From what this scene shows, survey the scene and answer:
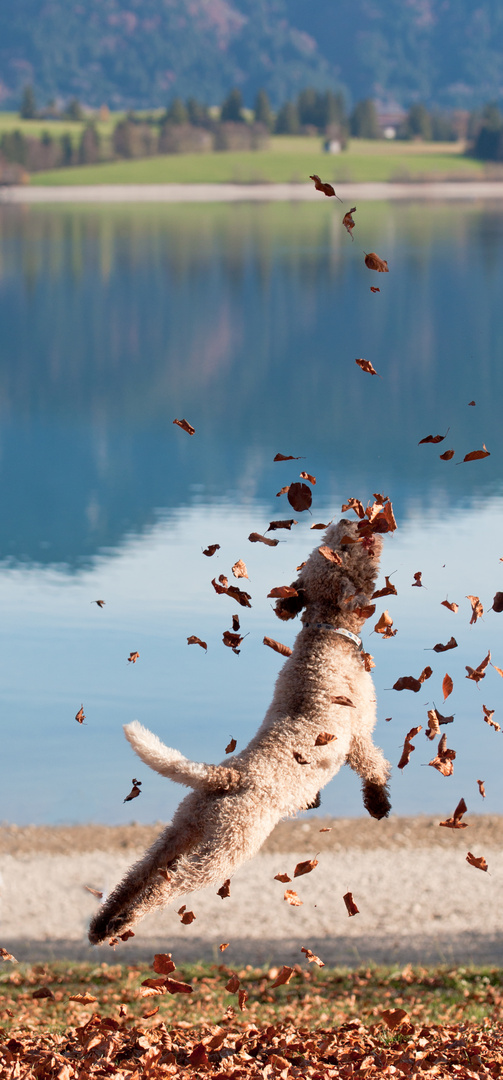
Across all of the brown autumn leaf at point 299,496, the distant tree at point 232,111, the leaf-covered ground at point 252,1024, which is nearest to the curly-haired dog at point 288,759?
the brown autumn leaf at point 299,496

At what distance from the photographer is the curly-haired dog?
4.30 m

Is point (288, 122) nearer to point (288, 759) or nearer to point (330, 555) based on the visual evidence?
point (330, 555)

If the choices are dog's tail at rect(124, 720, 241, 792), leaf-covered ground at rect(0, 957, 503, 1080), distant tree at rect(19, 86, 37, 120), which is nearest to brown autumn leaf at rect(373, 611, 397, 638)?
dog's tail at rect(124, 720, 241, 792)

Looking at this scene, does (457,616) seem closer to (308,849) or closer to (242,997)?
(308,849)

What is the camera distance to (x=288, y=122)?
16938 cm

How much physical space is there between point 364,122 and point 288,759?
178429mm

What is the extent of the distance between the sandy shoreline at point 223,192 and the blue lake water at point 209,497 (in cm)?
5738

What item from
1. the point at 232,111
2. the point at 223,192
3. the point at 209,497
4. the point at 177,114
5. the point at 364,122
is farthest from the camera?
the point at 364,122

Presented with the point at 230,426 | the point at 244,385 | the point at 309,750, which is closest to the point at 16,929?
the point at 309,750

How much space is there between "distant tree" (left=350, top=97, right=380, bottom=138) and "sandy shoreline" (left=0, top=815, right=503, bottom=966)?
168163 mm

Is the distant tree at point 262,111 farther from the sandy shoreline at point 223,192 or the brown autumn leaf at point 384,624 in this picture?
the brown autumn leaf at point 384,624

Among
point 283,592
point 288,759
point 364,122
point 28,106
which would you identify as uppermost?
point 28,106

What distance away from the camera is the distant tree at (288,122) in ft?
554

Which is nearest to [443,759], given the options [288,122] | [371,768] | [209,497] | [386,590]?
[371,768]
